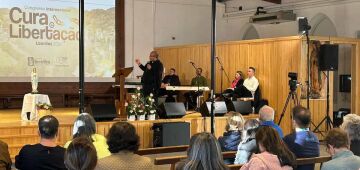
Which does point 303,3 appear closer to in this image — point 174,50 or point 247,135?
point 174,50

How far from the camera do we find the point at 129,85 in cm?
1363

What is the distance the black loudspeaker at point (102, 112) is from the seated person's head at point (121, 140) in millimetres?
5617

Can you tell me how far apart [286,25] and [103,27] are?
526 centimetres

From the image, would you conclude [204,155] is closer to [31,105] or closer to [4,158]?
[4,158]

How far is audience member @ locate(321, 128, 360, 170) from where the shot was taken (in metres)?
3.57

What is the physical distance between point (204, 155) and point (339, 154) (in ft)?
4.05

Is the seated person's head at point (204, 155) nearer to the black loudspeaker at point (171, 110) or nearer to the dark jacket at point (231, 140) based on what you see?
the dark jacket at point (231, 140)

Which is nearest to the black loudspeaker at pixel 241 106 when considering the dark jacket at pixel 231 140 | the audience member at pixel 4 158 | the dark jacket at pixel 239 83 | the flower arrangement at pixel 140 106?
the dark jacket at pixel 239 83

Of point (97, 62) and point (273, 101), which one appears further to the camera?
point (97, 62)

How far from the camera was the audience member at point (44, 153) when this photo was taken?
3.69m

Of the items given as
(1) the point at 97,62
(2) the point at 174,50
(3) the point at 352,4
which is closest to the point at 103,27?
(1) the point at 97,62

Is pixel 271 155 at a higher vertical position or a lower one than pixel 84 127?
lower

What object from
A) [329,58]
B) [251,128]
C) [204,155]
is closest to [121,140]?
[204,155]

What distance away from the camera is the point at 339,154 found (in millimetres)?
3652
